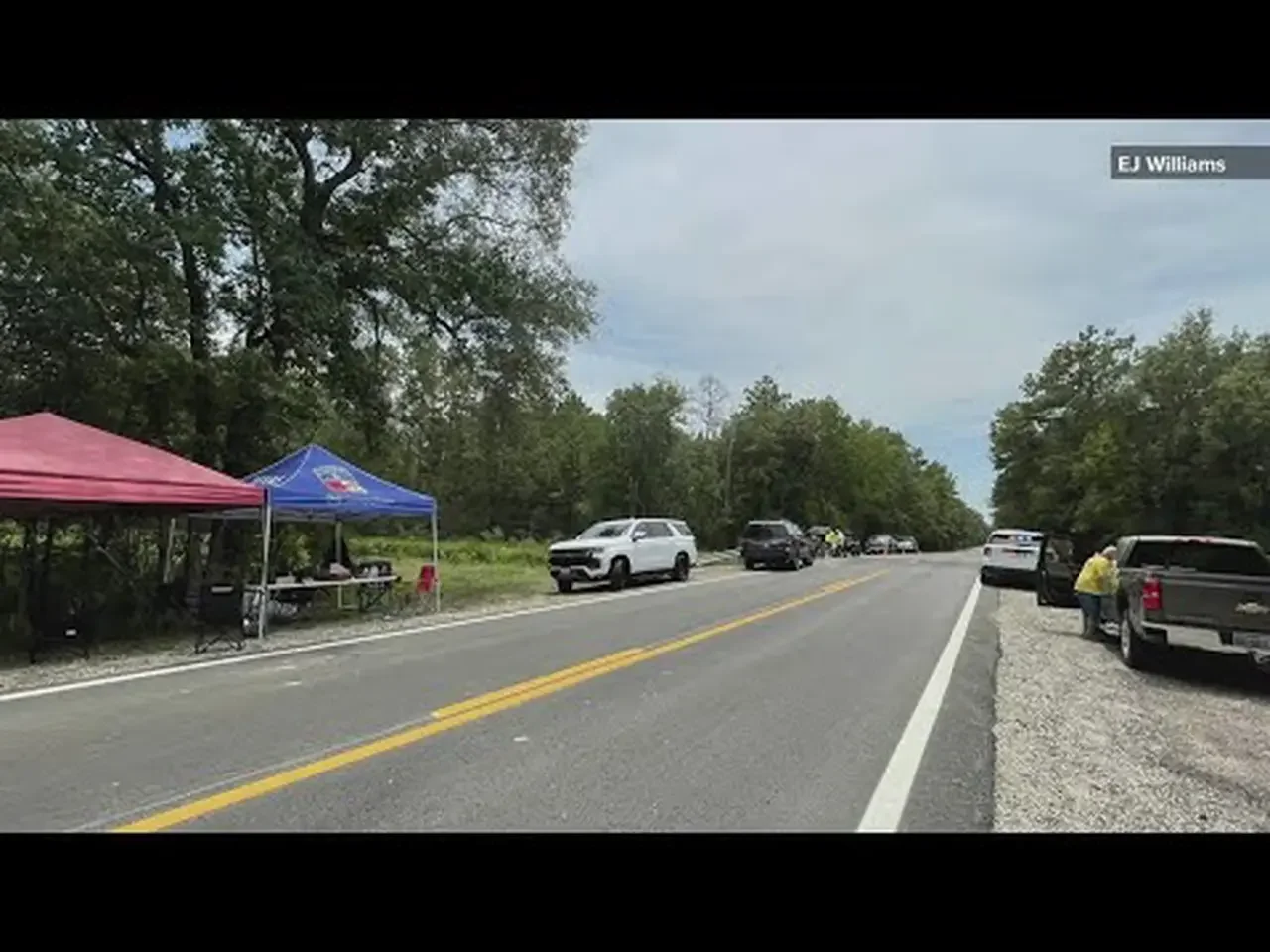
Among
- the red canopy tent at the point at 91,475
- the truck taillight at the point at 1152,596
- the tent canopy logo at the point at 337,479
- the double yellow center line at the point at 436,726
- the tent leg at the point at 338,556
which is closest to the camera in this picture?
the double yellow center line at the point at 436,726

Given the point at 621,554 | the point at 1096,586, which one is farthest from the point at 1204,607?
→ the point at 621,554

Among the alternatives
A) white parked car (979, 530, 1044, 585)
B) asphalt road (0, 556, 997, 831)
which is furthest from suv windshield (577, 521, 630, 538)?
white parked car (979, 530, 1044, 585)

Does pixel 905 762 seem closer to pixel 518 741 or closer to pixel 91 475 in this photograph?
pixel 518 741

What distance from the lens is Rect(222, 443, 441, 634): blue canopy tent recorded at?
14281 mm

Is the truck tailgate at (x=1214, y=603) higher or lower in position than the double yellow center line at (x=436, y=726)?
higher

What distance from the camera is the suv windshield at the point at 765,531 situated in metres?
34.0

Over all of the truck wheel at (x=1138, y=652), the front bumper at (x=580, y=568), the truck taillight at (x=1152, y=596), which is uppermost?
the truck taillight at (x=1152, y=596)

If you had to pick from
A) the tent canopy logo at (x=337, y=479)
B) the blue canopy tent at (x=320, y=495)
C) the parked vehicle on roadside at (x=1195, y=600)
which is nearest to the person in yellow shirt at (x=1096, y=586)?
the parked vehicle on roadside at (x=1195, y=600)

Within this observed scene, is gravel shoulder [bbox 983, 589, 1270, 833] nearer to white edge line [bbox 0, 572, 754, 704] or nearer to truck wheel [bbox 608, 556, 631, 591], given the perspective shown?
white edge line [bbox 0, 572, 754, 704]

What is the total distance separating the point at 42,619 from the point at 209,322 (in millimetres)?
8952

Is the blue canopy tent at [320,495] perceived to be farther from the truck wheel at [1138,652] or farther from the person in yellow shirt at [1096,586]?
the truck wheel at [1138,652]

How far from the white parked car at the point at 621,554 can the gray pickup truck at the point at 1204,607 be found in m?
12.7
